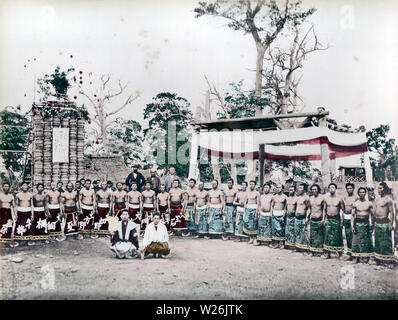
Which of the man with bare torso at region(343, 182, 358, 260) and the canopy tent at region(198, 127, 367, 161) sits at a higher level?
the canopy tent at region(198, 127, 367, 161)

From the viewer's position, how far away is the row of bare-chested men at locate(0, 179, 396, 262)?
5520 millimetres

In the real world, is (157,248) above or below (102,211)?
below

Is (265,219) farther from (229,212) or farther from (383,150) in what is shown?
(383,150)

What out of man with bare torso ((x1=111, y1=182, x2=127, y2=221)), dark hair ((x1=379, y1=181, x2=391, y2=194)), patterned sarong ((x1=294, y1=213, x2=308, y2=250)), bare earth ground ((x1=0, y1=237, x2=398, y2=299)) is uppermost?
dark hair ((x1=379, y1=181, x2=391, y2=194))

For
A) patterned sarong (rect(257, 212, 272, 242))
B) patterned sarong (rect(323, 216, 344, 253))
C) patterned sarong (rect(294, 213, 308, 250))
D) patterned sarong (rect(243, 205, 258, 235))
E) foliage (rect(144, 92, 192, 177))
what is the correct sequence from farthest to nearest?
foliage (rect(144, 92, 192, 177)) < patterned sarong (rect(243, 205, 258, 235)) < patterned sarong (rect(257, 212, 272, 242)) < patterned sarong (rect(294, 213, 308, 250)) < patterned sarong (rect(323, 216, 344, 253))

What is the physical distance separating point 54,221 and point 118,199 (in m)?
1.16

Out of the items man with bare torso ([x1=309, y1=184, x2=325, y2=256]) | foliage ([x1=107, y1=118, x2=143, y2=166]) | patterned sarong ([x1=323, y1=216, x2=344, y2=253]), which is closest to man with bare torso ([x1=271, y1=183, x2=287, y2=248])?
man with bare torso ([x1=309, y1=184, x2=325, y2=256])

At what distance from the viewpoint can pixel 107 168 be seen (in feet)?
22.9

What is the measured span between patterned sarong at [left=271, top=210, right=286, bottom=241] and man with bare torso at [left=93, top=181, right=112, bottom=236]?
299 centimetres

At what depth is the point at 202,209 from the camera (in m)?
6.76

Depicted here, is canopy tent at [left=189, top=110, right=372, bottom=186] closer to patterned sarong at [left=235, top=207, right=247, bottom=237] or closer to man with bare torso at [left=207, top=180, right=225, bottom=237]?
man with bare torso at [left=207, top=180, right=225, bottom=237]

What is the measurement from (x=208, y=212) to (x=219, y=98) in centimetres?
209

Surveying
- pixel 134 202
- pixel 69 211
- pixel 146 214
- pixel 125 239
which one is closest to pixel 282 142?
pixel 146 214

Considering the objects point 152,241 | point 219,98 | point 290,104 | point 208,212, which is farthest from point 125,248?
point 290,104
